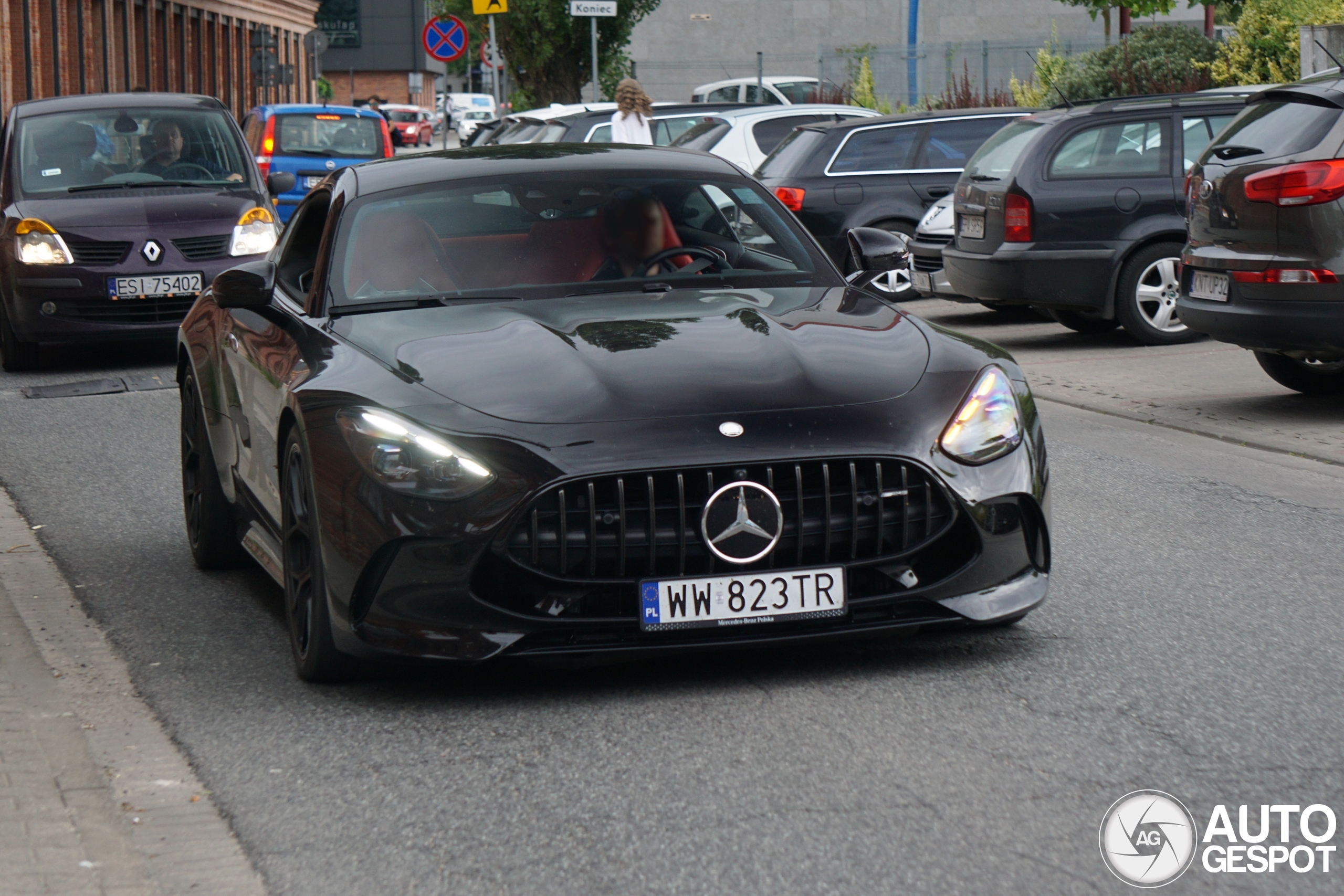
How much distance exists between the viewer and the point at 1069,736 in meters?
4.25

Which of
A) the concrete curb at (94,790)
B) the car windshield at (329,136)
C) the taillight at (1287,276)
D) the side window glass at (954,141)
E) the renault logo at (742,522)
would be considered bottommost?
the concrete curb at (94,790)

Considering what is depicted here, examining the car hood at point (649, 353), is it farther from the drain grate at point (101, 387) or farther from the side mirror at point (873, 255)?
the drain grate at point (101, 387)

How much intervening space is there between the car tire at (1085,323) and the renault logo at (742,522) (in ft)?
31.0

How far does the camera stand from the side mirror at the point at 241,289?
225 inches

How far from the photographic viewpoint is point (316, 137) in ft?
79.9

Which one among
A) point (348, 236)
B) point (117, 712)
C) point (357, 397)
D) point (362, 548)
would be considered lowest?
point (117, 712)

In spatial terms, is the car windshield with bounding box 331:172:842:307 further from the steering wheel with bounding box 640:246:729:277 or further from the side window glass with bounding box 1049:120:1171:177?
the side window glass with bounding box 1049:120:1171:177

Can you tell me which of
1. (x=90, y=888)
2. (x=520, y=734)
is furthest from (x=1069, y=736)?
(x=90, y=888)

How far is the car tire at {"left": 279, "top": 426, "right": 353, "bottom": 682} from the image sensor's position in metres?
4.71

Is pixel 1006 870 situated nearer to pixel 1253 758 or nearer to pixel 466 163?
pixel 1253 758

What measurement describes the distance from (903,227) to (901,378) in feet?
37.4

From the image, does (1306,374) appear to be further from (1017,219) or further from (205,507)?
(205,507)

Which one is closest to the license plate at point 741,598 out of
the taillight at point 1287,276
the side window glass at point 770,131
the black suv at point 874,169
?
the taillight at point 1287,276

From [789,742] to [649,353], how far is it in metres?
1.15
